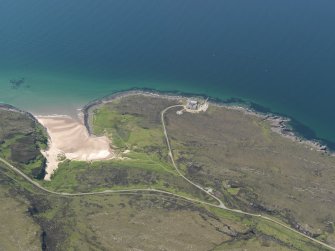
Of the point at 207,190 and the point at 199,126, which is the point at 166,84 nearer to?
the point at 199,126

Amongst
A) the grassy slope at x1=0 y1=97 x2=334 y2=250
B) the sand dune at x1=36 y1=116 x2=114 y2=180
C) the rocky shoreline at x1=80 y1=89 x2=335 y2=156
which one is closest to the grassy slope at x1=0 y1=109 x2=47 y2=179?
the sand dune at x1=36 y1=116 x2=114 y2=180

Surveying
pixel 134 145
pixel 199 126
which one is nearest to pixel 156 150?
pixel 134 145

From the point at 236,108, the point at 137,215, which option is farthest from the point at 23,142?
the point at 236,108

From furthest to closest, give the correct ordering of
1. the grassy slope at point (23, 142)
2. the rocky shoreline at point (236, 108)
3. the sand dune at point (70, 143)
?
the rocky shoreline at point (236, 108), the sand dune at point (70, 143), the grassy slope at point (23, 142)

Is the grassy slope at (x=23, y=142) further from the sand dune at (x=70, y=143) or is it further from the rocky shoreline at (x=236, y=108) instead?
the rocky shoreline at (x=236, y=108)

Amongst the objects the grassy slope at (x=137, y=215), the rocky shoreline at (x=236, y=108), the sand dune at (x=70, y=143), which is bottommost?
the grassy slope at (x=137, y=215)

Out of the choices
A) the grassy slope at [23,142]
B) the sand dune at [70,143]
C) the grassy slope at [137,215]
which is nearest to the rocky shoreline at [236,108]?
the sand dune at [70,143]

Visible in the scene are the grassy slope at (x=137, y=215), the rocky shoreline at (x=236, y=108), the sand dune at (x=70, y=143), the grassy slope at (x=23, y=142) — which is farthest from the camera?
the rocky shoreline at (x=236, y=108)
